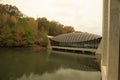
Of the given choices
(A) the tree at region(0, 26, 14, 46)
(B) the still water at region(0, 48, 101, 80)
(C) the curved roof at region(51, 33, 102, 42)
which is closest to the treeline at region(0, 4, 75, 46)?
(A) the tree at region(0, 26, 14, 46)

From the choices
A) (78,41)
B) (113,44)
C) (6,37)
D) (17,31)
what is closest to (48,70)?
(113,44)

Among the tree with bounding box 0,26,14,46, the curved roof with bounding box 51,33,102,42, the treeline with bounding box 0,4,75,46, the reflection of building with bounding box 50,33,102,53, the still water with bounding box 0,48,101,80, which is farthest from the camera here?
the treeline with bounding box 0,4,75,46

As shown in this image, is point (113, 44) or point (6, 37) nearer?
point (113, 44)

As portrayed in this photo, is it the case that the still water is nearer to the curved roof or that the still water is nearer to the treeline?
the curved roof

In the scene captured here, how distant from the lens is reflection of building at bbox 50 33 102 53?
38.7 meters

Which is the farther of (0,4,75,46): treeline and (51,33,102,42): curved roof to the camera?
(0,4,75,46): treeline

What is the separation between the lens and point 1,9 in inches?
1996

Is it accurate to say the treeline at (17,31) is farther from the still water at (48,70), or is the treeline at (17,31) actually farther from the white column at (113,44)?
the white column at (113,44)

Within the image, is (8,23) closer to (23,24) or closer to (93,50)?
(23,24)

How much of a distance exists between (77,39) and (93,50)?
6540mm

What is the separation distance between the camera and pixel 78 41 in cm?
4134

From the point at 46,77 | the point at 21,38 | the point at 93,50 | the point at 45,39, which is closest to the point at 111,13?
the point at 46,77

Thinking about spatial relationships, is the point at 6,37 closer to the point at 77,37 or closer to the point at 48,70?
the point at 77,37

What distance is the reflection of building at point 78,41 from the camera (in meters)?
38.7
